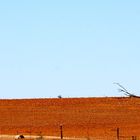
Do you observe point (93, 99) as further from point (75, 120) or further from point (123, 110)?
point (75, 120)

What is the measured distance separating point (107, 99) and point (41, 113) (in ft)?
39.6

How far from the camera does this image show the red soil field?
51812 mm

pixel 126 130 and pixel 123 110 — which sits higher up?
pixel 123 110

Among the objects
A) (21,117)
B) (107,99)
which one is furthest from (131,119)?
(107,99)

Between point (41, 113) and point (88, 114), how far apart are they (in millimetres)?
5454

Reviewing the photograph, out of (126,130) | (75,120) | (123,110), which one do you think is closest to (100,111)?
(123,110)

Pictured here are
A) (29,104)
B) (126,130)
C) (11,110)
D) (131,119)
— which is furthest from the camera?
(29,104)

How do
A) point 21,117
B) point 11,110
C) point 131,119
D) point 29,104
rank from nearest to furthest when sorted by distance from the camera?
point 131,119 < point 21,117 < point 11,110 < point 29,104

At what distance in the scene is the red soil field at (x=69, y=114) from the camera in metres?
51.8

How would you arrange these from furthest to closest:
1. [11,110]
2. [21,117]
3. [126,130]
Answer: [11,110], [21,117], [126,130]

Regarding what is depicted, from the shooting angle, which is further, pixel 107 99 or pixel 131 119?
pixel 107 99

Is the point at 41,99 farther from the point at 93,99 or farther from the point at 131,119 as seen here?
the point at 131,119

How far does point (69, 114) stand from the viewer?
6431cm

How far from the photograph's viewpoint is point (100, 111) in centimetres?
6600
